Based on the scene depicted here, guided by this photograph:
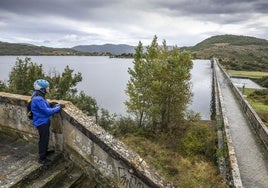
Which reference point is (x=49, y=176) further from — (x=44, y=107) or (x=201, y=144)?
(x=201, y=144)

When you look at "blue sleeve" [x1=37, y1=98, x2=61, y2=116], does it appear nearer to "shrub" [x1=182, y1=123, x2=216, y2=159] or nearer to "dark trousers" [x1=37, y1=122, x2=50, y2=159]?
"dark trousers" [x1=37, y1=122, x2=50, y2=159]

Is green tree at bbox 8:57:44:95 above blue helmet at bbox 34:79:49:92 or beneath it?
beneath

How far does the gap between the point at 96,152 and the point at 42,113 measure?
5.33ft

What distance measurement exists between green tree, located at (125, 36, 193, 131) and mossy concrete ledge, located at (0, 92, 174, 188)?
20.0 meters

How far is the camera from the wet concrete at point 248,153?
13.5 metres

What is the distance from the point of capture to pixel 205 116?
152ft

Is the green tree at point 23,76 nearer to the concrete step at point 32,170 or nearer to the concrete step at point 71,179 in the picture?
the concrete step at point 32,170

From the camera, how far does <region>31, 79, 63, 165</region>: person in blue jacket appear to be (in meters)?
6.58

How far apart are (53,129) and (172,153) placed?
54.8 feet

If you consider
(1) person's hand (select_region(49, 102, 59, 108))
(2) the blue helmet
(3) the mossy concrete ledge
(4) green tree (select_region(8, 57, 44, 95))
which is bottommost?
(4) green tree (select_region(8, 57, 44, 95))

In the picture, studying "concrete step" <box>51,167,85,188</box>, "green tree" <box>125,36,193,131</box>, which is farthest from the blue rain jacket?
"green tree" <box>125,36,193,131</box>

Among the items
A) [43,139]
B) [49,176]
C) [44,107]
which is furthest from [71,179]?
[44,107]

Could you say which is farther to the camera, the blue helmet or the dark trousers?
the dark trousers

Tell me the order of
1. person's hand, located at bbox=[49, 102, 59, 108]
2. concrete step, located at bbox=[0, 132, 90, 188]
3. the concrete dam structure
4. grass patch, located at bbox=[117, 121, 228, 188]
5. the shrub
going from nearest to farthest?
1. concrete step, located at bbox=[0, 132, 90, 188]
2. the concrete dam structure
3. person's hand, located at bbox=[49, 102, 59, 108]
4. grass patch, located at bbox=[117, 121, 228, 188]
5. the shrub
